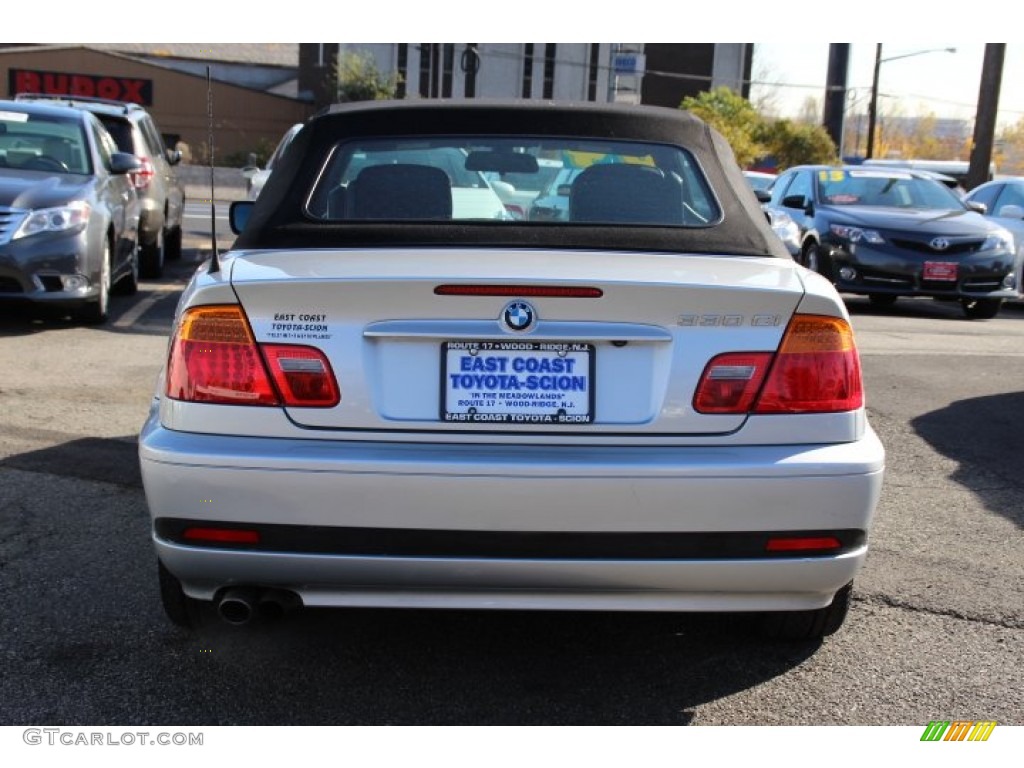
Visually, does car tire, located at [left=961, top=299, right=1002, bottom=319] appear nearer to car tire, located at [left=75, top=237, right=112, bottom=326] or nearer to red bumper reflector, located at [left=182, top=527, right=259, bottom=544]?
car tire, located at [left=75, top=237, right=112, bottom=326]

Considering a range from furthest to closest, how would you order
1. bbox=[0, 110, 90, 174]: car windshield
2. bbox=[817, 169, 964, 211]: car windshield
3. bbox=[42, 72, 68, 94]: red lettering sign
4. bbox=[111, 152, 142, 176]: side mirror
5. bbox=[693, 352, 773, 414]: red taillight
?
1. bbox=[42, 72, 68, 94]: red lettering sign
2. bbox=[817, 169, 964, 211]: car windshield
3. bbox=[111, 152, 142, 176]: side mirror
4. bbox=[0, 110, 90, 174]: car windshield
5. bbox=[693, 352, 773, 414]: red taillight

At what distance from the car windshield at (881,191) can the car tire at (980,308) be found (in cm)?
123

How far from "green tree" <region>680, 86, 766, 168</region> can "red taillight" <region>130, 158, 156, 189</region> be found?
3324 centimetres

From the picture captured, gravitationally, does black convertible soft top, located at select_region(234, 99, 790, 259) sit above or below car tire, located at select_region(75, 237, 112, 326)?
above

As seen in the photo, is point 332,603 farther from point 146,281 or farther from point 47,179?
point 146,281

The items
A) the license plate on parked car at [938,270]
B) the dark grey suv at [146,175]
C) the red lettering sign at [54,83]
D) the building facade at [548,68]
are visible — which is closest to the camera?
the dark grey suv at [146,175]

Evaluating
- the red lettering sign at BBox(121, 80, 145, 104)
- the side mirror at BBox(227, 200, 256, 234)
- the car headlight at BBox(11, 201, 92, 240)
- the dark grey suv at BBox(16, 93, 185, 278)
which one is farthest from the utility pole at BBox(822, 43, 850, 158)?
the side mirror at BBox(227, 200, 256, 234)

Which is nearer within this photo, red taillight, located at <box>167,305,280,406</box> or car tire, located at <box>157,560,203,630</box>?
red taillight, located at <box>167,305,280,406</box>

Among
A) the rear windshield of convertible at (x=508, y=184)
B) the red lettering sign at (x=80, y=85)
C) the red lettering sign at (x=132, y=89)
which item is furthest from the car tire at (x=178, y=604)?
the red lettering sign at (x=132, y=89)

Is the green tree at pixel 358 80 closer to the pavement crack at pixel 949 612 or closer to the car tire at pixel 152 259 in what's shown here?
the car tire at pixel 152 259

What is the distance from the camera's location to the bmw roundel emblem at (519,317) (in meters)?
3.14

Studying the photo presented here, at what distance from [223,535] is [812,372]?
1.52 metres

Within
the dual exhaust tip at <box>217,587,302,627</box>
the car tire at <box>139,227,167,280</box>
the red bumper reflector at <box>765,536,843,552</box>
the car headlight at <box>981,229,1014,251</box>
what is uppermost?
the red bumper reflector at <box>765,536,843,552</box>

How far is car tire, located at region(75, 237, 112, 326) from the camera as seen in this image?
9516 millimetres
